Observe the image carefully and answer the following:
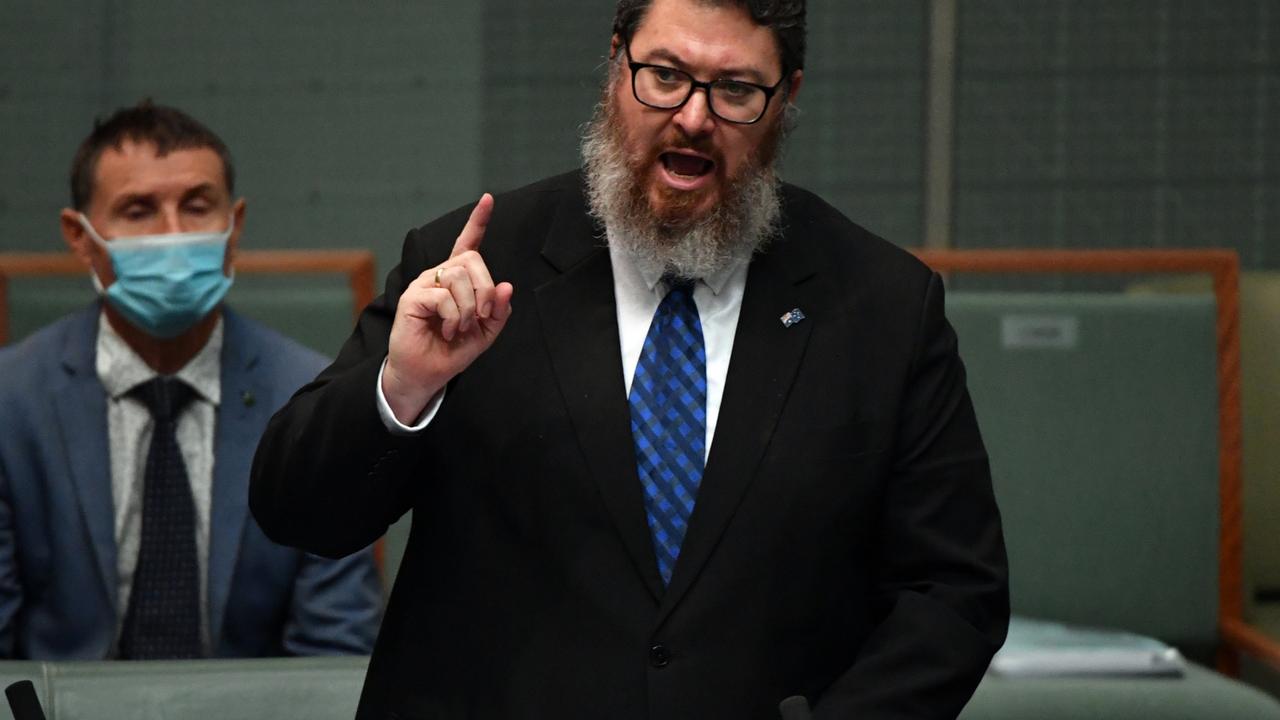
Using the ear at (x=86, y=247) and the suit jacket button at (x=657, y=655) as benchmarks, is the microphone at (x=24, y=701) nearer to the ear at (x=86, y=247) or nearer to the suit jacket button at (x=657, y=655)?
the suit jacket button at (x=657, y=655)

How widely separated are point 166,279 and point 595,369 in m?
1.09

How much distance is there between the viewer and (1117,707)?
77.3 inches

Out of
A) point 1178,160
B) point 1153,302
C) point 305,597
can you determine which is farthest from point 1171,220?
point 305,597

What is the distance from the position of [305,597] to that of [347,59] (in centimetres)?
168

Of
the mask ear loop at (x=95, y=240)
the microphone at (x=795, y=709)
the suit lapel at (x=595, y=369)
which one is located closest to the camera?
the microphone at (x=795, y=709)

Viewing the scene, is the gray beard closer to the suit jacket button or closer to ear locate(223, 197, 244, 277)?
the suit jacket button

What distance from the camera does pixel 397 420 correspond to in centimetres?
128

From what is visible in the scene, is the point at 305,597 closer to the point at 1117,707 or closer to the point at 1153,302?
the point at 1117,707

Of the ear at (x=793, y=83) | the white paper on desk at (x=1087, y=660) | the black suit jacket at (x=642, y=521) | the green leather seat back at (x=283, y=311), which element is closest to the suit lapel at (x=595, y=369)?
the black suit jacket at (x=642, y=521)

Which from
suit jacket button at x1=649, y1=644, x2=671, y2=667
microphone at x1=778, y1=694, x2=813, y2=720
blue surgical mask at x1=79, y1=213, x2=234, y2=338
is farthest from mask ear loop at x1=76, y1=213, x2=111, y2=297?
microphone at x1=778, y1=694, x2=813, y2=720

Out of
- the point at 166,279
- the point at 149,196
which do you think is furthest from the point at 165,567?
the point at 149,196

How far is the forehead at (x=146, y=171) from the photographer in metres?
2.29

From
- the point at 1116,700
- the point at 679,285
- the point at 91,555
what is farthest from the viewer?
the point at 91,555

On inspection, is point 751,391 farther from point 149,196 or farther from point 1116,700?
point 149,196
